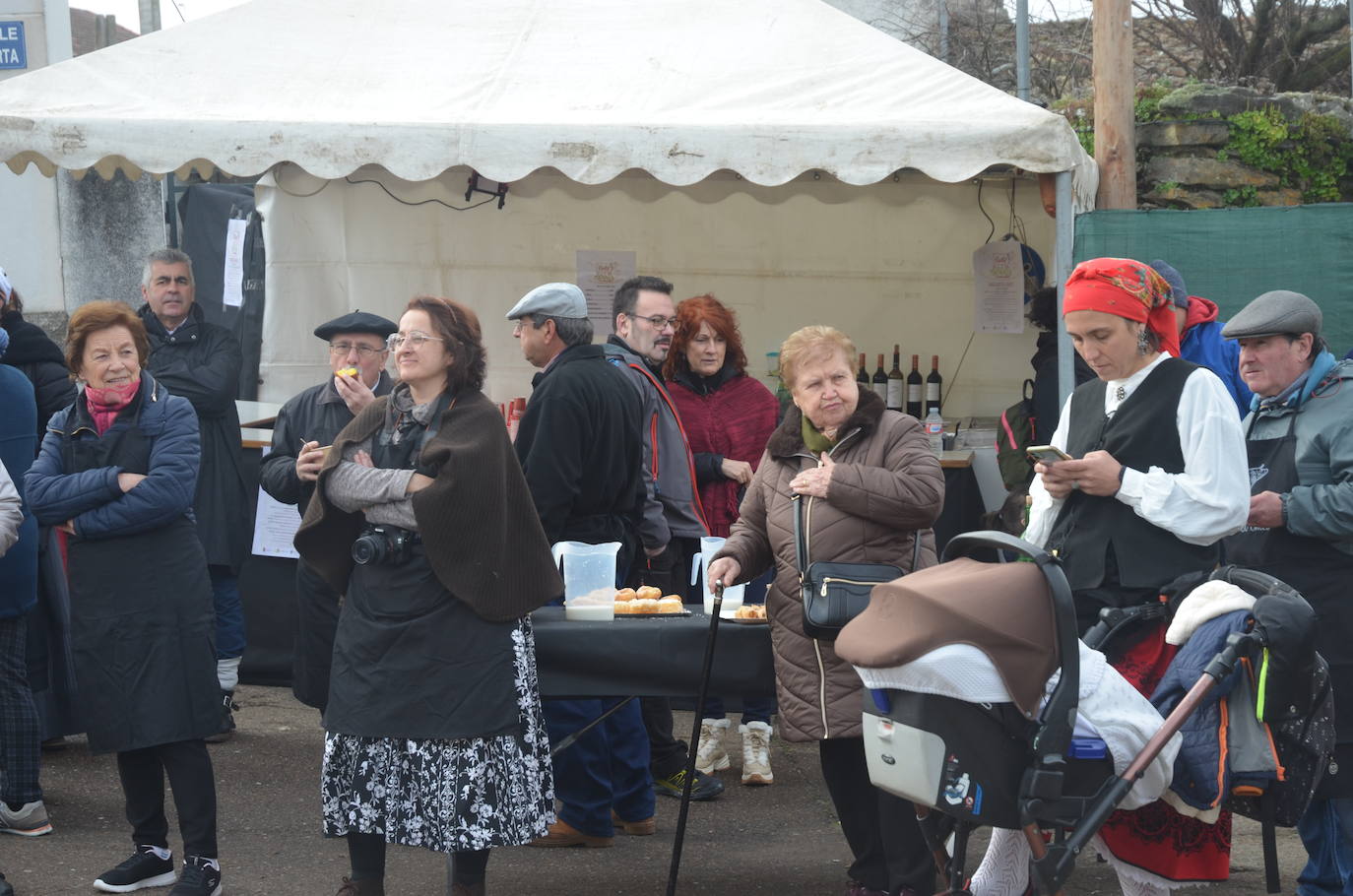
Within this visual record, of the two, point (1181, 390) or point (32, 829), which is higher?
point (1181, 390)

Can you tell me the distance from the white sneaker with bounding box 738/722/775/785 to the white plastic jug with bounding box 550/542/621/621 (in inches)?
64.8

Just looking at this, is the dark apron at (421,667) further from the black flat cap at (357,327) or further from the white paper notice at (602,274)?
the white paper notice at (602,274)

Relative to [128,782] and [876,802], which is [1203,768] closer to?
[876,802]

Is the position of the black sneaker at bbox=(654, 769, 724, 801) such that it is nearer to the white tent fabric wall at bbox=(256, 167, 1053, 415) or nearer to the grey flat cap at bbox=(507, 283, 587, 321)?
the grey flat cap at bbox=(507, 283, 587, 321)

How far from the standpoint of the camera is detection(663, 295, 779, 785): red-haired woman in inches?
217

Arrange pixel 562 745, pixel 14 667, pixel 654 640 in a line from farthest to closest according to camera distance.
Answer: pixel 14 667 < pixel 562 745 < pixel 654 640

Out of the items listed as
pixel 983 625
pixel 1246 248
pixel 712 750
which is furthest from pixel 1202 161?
pixel 983 625

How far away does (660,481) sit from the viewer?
509 centimetres

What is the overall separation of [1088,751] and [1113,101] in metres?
4.87

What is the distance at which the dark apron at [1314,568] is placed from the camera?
362 centimetres

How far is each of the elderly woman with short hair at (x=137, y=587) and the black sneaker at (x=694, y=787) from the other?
172 centimetres

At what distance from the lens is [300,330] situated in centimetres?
784

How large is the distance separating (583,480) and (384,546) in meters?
1.05

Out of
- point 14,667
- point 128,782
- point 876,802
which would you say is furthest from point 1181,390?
point 14,667
